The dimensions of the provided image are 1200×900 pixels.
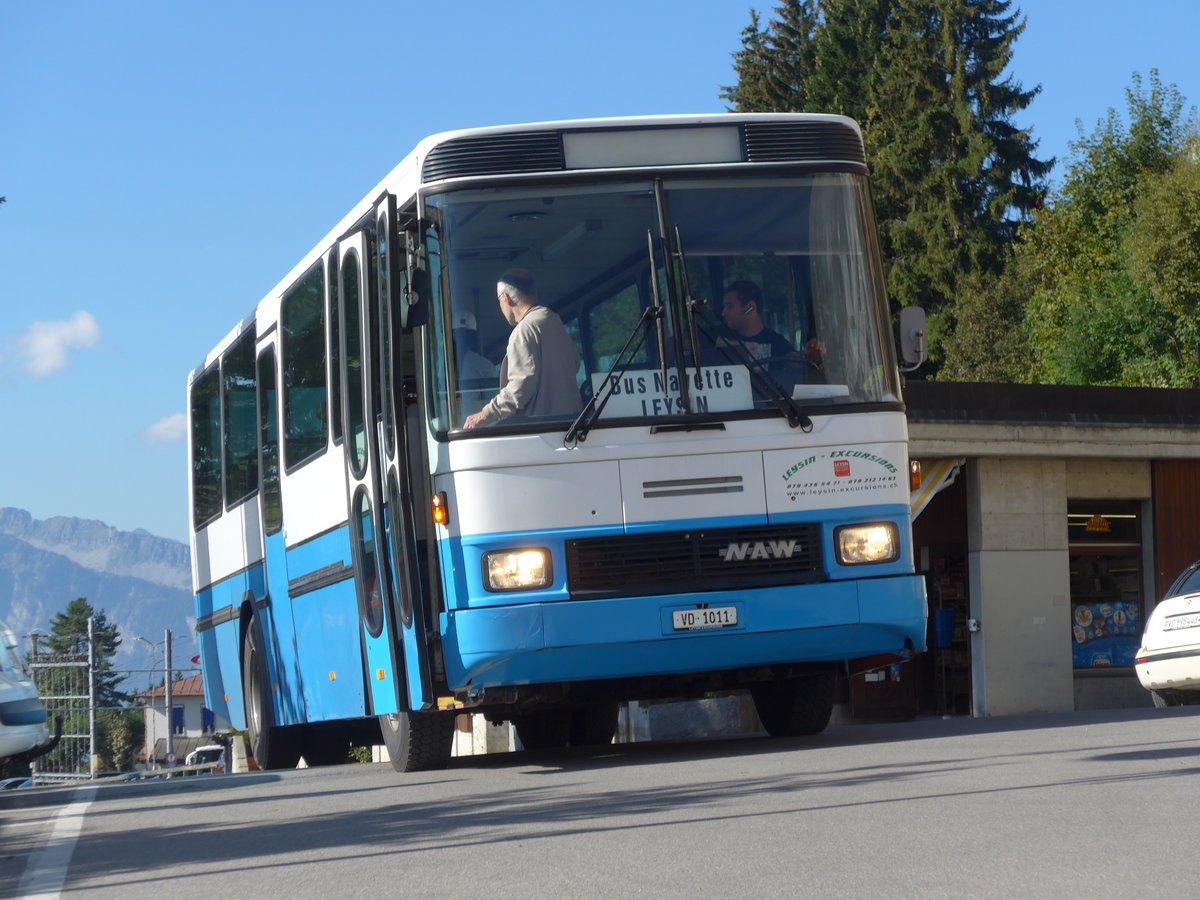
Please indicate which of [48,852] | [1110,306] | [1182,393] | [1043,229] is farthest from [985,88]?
[48,852]

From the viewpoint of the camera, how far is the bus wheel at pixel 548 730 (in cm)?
1557

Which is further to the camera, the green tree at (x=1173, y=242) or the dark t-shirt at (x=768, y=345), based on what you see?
the green tree at (x=1173, y=242)

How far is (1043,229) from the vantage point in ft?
183

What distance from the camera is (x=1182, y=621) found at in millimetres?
15625

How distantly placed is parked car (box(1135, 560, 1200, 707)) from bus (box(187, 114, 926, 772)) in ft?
18.2

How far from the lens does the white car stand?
11.6 metres

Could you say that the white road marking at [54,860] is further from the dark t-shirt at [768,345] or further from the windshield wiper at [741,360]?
the dark t-shirt at [768,345]

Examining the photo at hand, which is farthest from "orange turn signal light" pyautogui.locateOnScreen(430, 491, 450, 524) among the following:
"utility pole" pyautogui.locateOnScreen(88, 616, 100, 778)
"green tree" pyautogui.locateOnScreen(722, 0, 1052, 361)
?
"green tree" pyautogui.locateOnScreen(722, 0, 1052, 361)

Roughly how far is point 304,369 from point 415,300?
307 centimetres

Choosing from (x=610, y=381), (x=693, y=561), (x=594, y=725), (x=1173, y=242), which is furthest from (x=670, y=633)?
(x=1173, y=242)

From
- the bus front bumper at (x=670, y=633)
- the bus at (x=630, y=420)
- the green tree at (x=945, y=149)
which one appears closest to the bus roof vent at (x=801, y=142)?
the bus at (x=630, y=420)

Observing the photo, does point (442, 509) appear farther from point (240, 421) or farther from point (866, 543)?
point (240, 421)

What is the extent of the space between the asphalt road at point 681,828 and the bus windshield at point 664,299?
6.96ft

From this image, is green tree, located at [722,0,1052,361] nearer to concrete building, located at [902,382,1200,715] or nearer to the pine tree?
the pine tree
